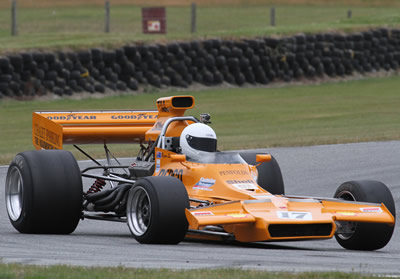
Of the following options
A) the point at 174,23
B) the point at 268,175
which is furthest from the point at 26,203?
the point at 174,23

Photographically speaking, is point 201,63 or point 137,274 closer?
point 137,274

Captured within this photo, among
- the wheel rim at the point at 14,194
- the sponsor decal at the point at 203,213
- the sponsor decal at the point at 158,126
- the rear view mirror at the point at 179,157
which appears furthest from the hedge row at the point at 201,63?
the sponsor decal at the point at 203,213

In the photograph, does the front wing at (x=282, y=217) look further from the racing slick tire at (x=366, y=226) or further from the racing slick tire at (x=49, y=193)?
the racing slick tire at (x=49, y=193)

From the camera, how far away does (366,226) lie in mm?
8797

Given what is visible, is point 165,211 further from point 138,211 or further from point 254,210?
point 254,210

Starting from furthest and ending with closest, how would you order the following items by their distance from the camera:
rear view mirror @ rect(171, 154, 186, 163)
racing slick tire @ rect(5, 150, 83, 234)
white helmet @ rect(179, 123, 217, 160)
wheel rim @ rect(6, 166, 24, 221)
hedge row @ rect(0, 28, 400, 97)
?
1. hedge row @ rect(0, 28, 400, 97)
2. wheel rim @ rect(6, 166, 24, 221)
3. white helmet @ rect(179, 123, 217, 160)
4. rear view mirror @ rect(171, 154, 186, 163)
5. racing slick tire @ rect(5, 150, 83, 234)

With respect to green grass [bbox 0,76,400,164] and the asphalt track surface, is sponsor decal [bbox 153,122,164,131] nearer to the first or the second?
the asphalt track surface

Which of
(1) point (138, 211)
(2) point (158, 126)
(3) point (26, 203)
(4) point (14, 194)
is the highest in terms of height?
(2) point (158, 126)

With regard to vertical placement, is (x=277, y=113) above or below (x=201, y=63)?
below

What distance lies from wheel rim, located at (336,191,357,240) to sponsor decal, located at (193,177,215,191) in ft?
4.49

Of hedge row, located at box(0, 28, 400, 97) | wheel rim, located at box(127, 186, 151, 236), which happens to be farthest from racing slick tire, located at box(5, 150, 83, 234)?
hedge row, located at box(0, 28, 400, 97)

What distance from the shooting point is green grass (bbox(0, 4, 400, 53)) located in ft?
94.0

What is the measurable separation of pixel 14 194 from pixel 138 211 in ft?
6.11

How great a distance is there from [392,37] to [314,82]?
3223 millimetres
